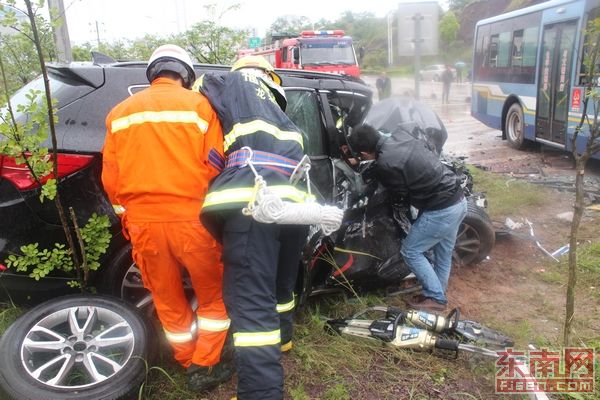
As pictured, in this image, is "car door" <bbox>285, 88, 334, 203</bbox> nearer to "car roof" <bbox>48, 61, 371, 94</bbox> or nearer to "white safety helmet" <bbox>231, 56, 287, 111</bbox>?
"car roof" <bbox>48, 61, 371, 94</bbox>

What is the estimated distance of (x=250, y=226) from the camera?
80.7 inches

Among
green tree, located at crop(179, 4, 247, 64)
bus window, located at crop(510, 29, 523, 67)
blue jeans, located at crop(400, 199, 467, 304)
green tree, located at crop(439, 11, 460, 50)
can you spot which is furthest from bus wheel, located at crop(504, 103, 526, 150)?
green tree, located at crop(439, 11, 460, 50)

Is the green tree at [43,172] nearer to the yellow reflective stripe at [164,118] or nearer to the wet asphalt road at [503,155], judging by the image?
the yellow reflective stripe at [164,118]

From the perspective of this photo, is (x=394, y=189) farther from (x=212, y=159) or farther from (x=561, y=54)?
(x=561, y=54)

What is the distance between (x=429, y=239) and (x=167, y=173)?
1.87m

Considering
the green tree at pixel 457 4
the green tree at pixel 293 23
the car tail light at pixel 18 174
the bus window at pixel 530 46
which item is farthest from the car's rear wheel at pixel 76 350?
the green tree at pixel 457 4

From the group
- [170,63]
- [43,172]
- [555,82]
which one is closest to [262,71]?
[170,63]

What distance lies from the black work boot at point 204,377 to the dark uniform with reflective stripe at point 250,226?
441 millimetres

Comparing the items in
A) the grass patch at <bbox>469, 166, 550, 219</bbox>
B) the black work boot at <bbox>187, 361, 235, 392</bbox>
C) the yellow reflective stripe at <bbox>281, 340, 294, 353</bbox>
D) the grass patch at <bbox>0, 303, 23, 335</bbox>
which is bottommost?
the grass patch at <bbox>469, 166, 550, 219</bbox>

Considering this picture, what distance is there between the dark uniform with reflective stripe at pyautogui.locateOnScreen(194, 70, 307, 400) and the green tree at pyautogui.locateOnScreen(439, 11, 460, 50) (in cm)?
4542

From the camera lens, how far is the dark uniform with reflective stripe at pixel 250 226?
6.70 ft

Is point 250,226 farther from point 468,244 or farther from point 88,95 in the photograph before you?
point 468,244

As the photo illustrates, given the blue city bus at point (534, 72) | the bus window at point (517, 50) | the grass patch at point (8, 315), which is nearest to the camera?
the grass patch at point (8, 315)

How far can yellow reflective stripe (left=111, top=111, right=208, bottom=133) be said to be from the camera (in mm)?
2145
